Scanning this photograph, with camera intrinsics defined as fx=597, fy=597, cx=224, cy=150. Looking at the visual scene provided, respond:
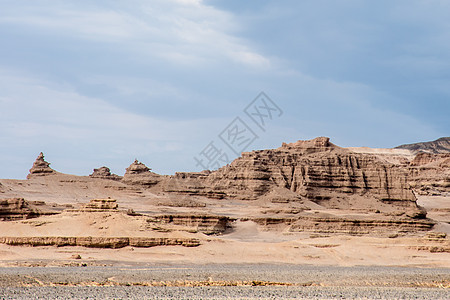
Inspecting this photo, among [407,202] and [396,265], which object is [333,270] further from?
[407,202]

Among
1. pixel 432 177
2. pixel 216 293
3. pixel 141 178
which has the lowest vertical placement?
pixel 216 293

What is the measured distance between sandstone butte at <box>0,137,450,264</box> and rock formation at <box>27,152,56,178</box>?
0.17 meters

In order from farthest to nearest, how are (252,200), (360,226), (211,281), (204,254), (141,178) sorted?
(141,178) → (252,200) → (360,226) → (204,254) → (211,281)

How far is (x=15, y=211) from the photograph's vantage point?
4709cm

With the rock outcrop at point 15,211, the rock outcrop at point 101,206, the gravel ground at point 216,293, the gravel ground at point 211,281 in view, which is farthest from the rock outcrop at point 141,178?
the gravel ground at point 216,293

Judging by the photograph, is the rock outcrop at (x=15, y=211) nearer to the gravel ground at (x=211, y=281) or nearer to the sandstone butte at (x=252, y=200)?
the sandstone butte at (x=252, y=200)

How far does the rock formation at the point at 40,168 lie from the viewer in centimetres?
10256

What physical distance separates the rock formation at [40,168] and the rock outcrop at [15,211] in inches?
2197

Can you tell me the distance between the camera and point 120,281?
927 inches

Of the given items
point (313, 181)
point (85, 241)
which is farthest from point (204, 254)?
point (313, 181)

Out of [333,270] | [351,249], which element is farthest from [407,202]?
[333,270]

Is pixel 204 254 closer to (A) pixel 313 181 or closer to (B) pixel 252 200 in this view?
(B) pixel 252 200

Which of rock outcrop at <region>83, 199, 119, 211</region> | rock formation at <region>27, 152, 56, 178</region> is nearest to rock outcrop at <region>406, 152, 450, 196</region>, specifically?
rock formation at <region>27, 152, 56, 178</region>

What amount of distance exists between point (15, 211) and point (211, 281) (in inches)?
1099
